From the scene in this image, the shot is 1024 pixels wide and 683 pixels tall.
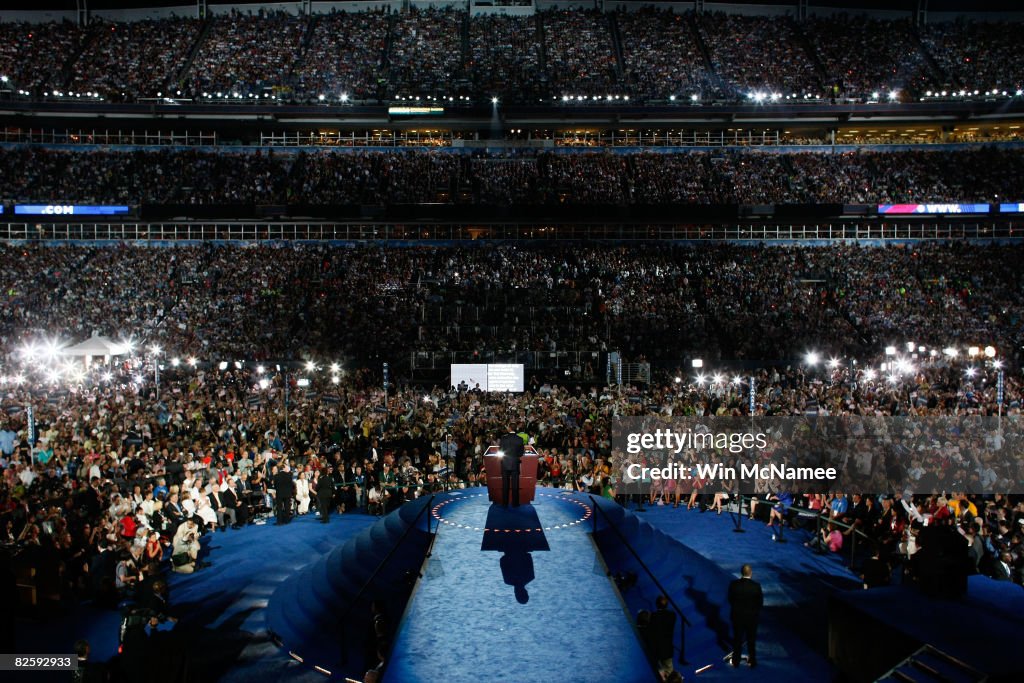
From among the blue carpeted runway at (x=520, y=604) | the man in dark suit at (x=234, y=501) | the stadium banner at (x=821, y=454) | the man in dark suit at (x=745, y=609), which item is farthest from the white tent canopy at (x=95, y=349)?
the man in dark suit at (x=745, y=609)

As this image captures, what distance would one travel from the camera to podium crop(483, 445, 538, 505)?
16.0 meters

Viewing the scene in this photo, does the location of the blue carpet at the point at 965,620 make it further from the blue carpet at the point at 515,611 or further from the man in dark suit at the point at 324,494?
the man in dark suit at the point at 324,494

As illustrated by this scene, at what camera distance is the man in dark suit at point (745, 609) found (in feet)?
35.2

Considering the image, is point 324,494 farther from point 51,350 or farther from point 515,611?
point 51,350

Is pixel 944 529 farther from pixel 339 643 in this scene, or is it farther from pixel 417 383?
pixel 417 383

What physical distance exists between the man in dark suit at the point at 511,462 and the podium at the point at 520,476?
125mm

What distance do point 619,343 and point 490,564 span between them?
24657 mm

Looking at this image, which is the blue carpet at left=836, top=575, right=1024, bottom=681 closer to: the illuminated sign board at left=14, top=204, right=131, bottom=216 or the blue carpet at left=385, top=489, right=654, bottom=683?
the blue carpet at left=385, top=489, right=654, bottom=683

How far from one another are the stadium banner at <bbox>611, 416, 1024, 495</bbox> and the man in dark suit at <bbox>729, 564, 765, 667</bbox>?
7.42m

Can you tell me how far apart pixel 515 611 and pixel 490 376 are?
832 inches

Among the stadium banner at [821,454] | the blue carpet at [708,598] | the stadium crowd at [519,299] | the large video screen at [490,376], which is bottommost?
the blue carpet at [708,598]

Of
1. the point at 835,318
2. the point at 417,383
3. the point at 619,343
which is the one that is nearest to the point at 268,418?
the point at 417,383

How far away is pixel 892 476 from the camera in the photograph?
58.4 feet

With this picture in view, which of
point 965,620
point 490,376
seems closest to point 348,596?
point 965,620
